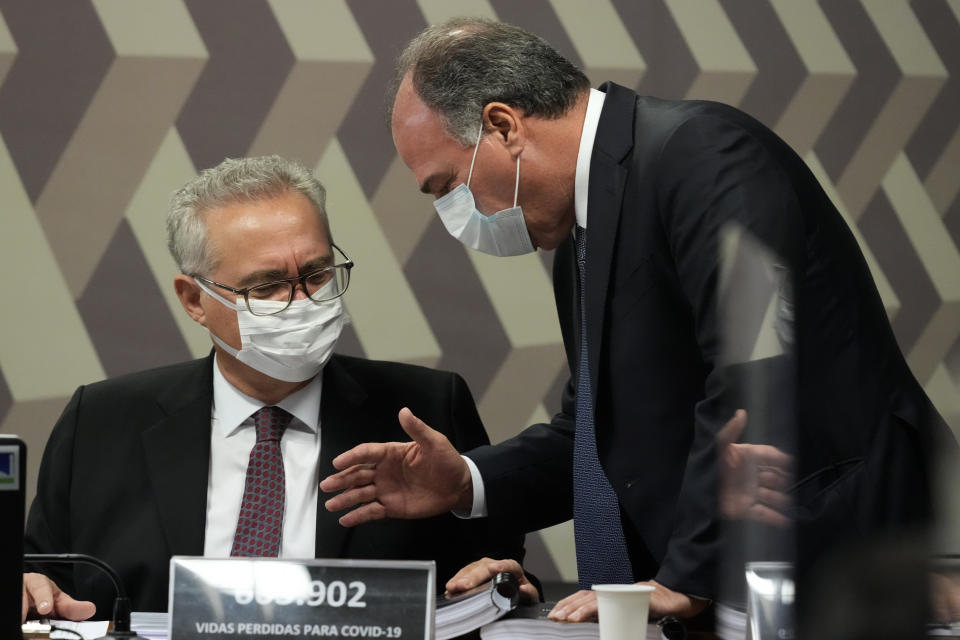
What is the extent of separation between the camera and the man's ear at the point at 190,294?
216 centimetres

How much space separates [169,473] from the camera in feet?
6.73

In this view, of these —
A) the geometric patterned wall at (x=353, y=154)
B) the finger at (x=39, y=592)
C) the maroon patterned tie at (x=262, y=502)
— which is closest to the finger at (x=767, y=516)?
the finger at (x=39, y=592)

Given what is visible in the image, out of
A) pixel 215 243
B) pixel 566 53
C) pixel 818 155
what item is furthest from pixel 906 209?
pixel 215 243

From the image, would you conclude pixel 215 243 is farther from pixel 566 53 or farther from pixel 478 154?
pixel 566 53

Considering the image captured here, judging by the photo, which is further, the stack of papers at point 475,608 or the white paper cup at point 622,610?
the stack of papers at point 475,608

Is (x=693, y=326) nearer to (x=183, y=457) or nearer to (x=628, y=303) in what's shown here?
(x=628, y=303)

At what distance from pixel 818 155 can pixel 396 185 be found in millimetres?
1115

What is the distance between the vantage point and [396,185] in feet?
9.62

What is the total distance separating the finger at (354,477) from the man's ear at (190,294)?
0.54 metres

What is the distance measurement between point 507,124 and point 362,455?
62cm

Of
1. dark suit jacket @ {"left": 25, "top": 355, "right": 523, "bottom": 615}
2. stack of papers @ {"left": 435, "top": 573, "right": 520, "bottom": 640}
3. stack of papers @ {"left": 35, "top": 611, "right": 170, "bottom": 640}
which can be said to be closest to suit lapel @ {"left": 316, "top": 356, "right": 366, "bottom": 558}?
dark suit jacket @ {"left": 25, "top": 355, "right": 523, "bottom": 615}

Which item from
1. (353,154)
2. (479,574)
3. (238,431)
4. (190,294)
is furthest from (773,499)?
(353,154)

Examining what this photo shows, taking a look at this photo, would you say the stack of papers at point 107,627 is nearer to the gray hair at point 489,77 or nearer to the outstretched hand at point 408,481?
the outstretched hand at point 408,481

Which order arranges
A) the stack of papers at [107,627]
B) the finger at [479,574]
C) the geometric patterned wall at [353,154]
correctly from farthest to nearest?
1. the geometric patterned wall at [353,154]
2. the finger at [479,574]
3. the stack of papers at [107,627]
